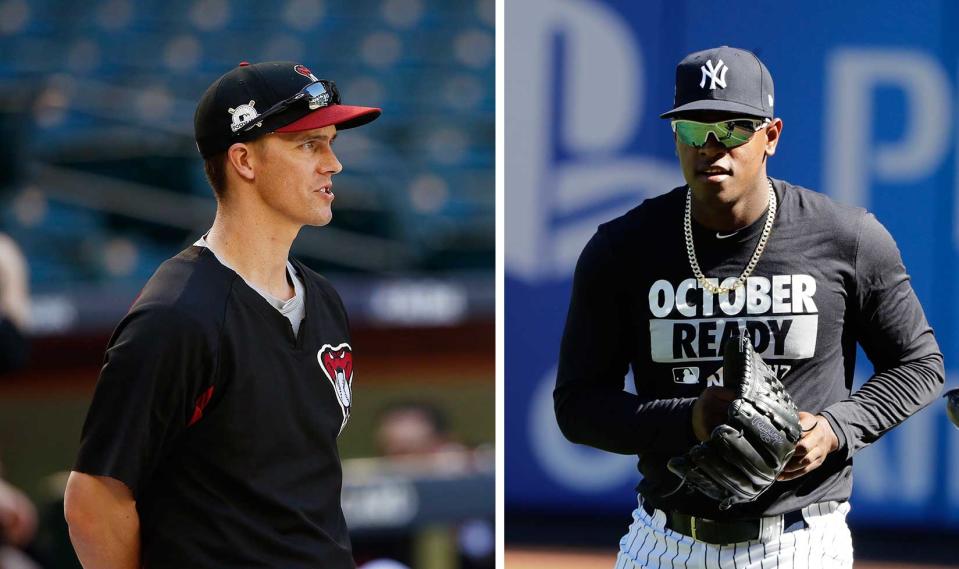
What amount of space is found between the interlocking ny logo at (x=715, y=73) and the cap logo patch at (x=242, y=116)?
0.81m

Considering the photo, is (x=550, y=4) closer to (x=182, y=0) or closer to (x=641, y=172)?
(x=641, y=172)

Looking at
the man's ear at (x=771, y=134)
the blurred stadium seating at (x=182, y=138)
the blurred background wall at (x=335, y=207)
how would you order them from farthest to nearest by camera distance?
the blurred stadium seating at (x=182, y=138) → the blurred background wall at (x=335, y=207) → the man's ear at (x=771, y=134)

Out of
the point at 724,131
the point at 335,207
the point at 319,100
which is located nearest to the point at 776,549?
the point at 724,131

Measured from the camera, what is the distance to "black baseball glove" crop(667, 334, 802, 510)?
1.97 meters

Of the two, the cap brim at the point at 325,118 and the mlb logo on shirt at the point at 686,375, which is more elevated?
the cap brim at the point at 325,118

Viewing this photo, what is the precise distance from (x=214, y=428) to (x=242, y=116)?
1.64 feet

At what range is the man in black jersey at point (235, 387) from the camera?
1722 mm

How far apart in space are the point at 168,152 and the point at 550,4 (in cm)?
177

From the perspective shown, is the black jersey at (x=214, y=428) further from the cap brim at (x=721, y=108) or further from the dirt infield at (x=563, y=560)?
the dirt infield at (x=563, y=560)

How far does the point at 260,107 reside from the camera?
195 cm

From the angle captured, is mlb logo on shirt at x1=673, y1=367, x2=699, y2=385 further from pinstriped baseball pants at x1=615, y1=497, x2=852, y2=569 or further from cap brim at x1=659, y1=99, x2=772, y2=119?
cap brim at x1=659, y1=99, x2=772, y2=119

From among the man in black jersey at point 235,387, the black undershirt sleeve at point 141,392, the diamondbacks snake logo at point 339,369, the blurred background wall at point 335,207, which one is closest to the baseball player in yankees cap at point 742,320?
the diamondbacks snake logo at point 339,369

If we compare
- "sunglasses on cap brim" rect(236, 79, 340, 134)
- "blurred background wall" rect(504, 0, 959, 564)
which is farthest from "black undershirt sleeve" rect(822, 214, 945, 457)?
"blurred background wall" rect(504, 0, 959, 564)

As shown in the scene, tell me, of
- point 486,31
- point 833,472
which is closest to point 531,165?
point 486,31
